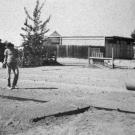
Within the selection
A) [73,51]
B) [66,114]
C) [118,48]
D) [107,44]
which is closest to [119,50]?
[118,48]

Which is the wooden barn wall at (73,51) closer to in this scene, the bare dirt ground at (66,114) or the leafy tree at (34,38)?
the leafy tree at (34,38)

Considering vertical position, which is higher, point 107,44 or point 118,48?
point 107,44

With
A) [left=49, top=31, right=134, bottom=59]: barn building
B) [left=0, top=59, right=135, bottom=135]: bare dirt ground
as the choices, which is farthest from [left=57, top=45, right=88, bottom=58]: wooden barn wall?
[left=0, top=59, right=135, bottom=135]: bare dirt ground

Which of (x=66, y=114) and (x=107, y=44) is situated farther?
(x=107, y=44)

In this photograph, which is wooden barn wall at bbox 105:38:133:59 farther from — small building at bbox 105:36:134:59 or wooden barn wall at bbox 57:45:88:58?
wooden barn wall at bbox 57:45:88:58

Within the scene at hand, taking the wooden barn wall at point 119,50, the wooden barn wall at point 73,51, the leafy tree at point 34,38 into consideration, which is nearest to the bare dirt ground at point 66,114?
the leafy tree at point 34,38

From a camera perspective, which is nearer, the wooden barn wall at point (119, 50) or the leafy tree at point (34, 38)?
the leafy tree at point (34, 38)

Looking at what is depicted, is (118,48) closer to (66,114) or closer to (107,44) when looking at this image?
(107,44)

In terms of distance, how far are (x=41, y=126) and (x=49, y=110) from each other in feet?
3.62

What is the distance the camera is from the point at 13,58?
10.0 metres

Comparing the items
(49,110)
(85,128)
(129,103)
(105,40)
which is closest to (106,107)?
(129,103)

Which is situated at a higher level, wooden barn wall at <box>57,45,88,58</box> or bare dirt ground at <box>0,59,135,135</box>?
wooden barn wall at <box>57,45,88,58</box>

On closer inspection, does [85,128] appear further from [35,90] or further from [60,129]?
[35,90]

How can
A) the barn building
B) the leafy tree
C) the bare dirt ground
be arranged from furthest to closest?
1. the barn building
2. the leafy tree
3. the bare dirt ground
